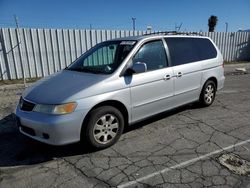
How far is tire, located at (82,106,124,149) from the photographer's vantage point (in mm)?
3553

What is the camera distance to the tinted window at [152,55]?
4250 millimetres

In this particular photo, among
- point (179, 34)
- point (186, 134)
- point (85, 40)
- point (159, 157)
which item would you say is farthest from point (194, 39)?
point (85, 40)

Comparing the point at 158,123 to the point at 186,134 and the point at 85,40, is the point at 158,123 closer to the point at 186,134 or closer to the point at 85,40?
the point at 186,134

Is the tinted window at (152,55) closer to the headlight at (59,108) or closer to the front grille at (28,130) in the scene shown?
the headlight at (59,108)

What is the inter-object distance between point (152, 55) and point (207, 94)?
2.06 m

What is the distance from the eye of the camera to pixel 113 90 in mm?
3730

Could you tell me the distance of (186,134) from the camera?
428cm

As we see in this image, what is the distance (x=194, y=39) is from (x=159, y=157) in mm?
3162

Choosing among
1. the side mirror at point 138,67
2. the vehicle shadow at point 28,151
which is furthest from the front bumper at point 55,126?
the side mirror at point 138,67

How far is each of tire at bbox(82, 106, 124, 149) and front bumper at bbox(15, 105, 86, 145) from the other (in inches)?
6.1

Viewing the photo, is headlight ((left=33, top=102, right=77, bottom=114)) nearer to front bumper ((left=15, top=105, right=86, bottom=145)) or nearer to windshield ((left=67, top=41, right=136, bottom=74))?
front bumper ((left=15, top=105, right=86, bottom=145))

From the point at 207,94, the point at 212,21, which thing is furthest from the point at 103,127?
the point at 212,21

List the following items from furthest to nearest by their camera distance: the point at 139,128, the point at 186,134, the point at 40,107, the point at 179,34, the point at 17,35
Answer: the point at 17,35 < the point at 179,34 < the point at 139,128 < the point at 186,134 < the point at 40,107

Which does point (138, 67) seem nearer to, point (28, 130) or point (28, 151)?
point (28, 130)
